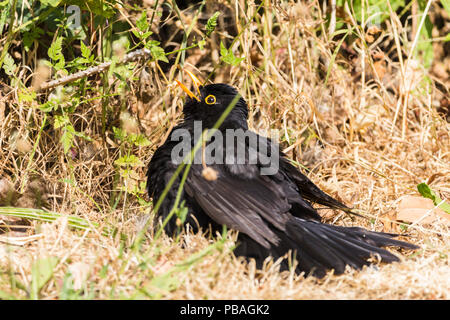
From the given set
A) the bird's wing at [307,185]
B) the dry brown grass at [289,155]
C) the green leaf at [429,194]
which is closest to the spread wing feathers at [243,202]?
the dry brown grass at [289,155]

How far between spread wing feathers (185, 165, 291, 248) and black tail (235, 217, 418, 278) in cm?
6

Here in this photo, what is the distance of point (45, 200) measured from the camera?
3127mm

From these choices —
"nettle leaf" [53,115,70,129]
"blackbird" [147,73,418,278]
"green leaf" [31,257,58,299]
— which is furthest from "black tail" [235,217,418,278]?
Answer: "nettle leaf" [53,115,70,129]

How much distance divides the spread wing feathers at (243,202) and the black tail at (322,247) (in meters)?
0.06

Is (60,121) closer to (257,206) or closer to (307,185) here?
(257,206)

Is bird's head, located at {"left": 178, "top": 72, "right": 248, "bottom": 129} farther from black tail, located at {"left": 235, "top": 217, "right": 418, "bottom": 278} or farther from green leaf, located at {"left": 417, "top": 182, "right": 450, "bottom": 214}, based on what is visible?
green leaf, located at {"left": 417, "top": 182, "right": 450, "bottom": 214}

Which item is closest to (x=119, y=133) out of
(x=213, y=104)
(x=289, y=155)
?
(x=213, y=104)

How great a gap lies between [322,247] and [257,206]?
0.32 meters

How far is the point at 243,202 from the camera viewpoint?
2502 mm

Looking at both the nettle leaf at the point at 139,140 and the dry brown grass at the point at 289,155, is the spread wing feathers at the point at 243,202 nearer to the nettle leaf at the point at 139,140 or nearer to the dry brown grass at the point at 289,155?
the dry brown grass at the point at 289,155

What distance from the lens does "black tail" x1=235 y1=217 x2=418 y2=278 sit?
2348 millimetres

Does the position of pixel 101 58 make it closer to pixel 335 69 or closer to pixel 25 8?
pixel 25 8
